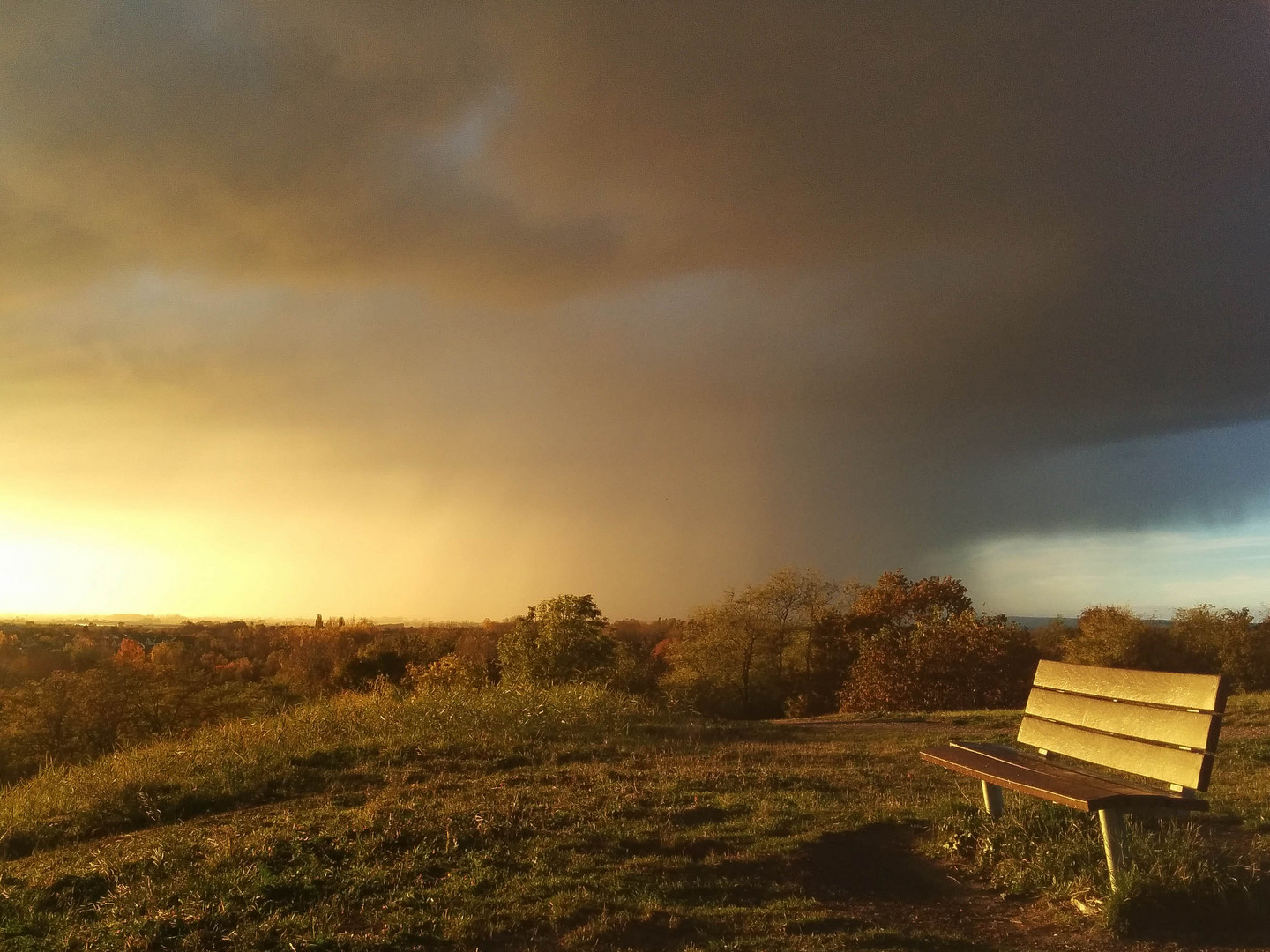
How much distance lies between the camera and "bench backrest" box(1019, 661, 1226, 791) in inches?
210

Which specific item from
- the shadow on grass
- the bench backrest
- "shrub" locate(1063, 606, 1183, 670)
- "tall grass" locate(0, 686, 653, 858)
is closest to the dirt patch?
the shadow on grass

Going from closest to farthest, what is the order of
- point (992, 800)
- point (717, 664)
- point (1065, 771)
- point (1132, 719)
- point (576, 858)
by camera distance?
point (576, 858)
point (1132, 719)
point (1065, 771)
point (992, 800)
point (717, 664)

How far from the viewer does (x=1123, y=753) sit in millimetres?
6043

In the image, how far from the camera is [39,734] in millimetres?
21812

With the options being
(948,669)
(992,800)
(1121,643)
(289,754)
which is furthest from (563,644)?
(1121,643)

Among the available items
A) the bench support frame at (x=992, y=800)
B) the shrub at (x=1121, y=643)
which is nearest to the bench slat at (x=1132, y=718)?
the bench support frame at (x=992, y=800)

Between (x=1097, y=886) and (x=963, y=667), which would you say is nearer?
(x=1097, y=886)

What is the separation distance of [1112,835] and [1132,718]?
1.21 m

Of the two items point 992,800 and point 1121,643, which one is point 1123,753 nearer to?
point 992,800

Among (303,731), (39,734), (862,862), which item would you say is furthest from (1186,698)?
(39,734)

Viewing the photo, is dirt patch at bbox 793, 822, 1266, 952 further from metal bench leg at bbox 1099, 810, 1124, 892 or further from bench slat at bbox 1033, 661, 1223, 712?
bench slat at bbox 1033, 661, 1223, 712

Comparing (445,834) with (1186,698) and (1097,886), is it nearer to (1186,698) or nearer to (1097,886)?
(1097,886)

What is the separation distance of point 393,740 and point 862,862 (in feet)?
20.6

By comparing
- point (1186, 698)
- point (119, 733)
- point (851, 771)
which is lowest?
point (119, 733)
